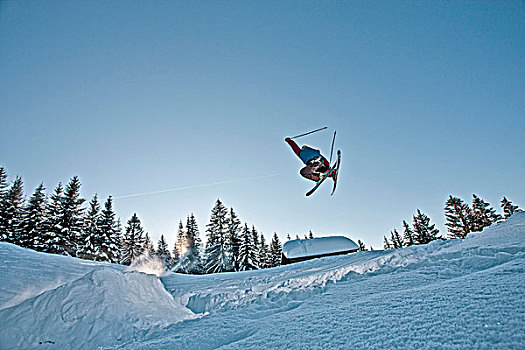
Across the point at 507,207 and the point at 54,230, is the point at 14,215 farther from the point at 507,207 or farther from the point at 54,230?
the point at 507,207

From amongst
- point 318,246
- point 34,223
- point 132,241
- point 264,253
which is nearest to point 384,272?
point 318,246

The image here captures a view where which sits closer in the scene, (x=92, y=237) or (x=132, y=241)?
(x=92, y=237)

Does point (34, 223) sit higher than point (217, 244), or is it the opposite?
point (34, 223)

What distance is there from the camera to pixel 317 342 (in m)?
1.98

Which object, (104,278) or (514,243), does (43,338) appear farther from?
(514,243)

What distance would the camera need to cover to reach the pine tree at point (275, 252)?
109ft

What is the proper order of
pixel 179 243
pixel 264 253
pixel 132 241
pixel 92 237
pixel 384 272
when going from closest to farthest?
pixel 384 272 → pixel 92 237 → pixel 132 241 → pixel 264 253 → pixel 179 243

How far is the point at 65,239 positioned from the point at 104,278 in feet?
75.1

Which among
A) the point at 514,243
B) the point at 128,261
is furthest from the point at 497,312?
the point at 128,261

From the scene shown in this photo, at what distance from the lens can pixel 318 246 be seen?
48.1ft

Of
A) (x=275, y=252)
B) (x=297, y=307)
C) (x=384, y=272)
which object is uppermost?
(x=275, y=252)

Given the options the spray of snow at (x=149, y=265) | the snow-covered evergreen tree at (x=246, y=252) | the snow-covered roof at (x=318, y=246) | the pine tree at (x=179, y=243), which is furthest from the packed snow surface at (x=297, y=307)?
the pine tree at (x=179, y=243)

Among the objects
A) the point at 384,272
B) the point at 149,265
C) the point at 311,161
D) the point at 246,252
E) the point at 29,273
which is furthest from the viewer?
the point at 246,252

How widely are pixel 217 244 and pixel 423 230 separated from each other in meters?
27.5
